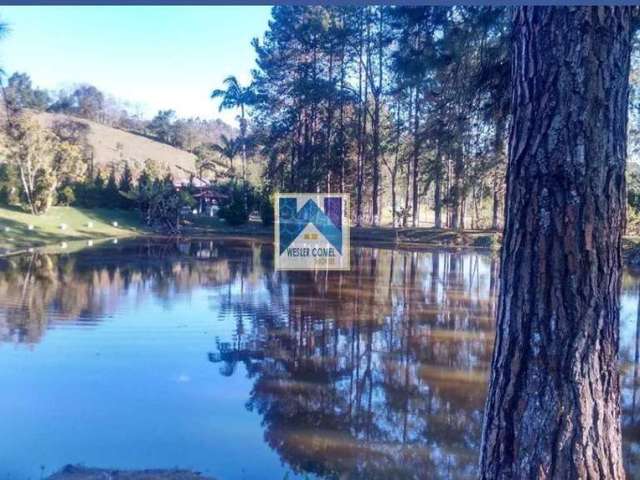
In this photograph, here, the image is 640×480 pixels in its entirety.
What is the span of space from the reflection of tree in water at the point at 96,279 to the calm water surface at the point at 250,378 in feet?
0.23

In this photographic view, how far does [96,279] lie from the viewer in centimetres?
1119

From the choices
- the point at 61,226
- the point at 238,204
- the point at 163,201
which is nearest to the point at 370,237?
the point at 238,204

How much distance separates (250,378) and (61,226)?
18.0 m

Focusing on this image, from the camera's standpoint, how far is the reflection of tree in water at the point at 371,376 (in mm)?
3904

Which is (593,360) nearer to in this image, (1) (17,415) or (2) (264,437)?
(2) (264,437)

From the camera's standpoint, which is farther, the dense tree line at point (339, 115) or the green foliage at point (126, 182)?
the green foliage at point (126, 182)

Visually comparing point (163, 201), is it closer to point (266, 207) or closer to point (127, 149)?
point (266, 207)

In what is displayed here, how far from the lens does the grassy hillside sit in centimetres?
3015

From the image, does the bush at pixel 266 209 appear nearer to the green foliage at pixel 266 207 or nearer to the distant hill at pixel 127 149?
the green foliage at pixel 266 207

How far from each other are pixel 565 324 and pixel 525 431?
32cm

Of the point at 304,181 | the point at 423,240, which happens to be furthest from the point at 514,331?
the point at 304,181

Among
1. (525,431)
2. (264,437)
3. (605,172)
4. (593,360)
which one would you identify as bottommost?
(264,437)

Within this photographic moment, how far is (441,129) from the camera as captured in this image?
10219 mm

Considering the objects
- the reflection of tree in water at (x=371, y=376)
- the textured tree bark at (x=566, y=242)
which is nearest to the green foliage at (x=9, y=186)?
the reflection of tree in water at (x=371, y=376)
